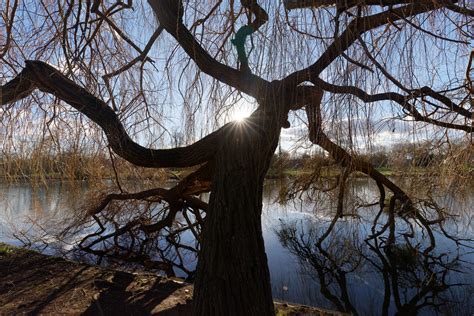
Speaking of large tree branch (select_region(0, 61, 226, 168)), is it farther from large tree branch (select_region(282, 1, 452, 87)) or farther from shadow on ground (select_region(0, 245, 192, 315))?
shadow on ground (select_region(0, 245, 192, 315))

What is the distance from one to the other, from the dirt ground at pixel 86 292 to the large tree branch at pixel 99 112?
134 centimetres

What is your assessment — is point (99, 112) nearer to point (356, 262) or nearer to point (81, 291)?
point (81, 291)

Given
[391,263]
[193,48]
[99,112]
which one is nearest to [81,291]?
[99,112]

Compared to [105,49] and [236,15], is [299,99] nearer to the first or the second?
[236,15]

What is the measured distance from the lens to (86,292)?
11.4 ft

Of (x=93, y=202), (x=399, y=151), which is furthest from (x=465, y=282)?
(x=93, y=202)

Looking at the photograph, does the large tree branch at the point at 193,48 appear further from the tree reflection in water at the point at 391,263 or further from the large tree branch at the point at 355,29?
the tree reflection in water at the point at 391,263

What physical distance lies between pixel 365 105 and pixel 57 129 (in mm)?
2019

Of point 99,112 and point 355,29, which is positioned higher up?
point 355,29

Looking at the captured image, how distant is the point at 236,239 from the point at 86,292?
2212mm

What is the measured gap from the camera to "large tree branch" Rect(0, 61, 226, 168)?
7.35 ft

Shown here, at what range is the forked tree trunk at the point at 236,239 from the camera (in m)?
1.88

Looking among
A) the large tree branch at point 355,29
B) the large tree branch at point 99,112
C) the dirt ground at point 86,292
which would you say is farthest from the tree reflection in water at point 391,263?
the large tree branch at point 355,29

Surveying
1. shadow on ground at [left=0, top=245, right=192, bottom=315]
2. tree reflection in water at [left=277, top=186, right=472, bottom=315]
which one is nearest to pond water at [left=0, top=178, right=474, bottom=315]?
tree reflection in water at [left=277, top=186, right=472, bottom=315]
